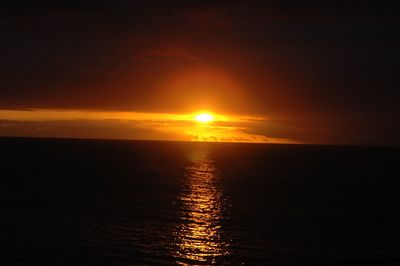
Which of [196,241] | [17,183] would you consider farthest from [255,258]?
[17,183]

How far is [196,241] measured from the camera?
171ft

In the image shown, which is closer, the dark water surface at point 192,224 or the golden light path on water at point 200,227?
the dark water surface at point 192,224

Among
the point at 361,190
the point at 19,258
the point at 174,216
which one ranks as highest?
the point at 361,190

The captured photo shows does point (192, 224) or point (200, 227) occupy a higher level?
point (192, 224)

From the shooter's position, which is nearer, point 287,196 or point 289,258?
point 289,258

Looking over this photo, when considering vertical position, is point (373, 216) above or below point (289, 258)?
above

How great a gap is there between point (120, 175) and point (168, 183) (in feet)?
80.4

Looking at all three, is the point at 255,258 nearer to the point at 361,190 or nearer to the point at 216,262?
the point at 216,262

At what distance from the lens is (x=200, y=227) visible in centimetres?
5991

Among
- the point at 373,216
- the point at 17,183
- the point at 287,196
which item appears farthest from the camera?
the point at 17,183

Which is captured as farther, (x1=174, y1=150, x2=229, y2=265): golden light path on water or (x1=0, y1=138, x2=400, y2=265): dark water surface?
(x1=174, y1=150, x2=229, y2=265): golden light path on water

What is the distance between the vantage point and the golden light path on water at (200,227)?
4678 centimetres

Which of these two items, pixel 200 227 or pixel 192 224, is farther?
pixel 192 224

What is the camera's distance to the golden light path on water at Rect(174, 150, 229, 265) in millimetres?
46781
